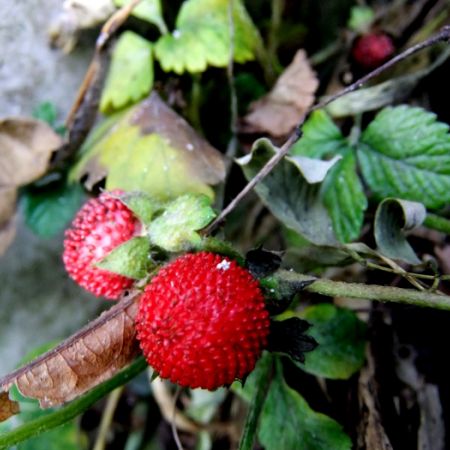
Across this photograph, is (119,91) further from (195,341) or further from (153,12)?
(195,341)

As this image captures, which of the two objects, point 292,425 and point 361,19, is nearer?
point 292,425

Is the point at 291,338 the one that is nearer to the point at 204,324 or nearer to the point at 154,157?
the point at 204,324

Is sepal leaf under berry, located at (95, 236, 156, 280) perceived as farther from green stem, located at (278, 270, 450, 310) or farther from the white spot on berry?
green stem, located at (278, 270, 450, 310)

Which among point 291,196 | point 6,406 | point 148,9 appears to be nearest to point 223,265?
point 291,196

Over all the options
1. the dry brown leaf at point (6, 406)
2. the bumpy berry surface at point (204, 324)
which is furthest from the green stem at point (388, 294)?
the dry brown leaf at point (6, 406)

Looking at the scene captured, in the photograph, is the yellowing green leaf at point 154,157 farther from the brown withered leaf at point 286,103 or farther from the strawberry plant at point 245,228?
the brown withered leaf at point 286,103

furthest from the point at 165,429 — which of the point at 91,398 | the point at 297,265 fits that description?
the point at 297,265

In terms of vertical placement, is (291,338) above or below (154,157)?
below

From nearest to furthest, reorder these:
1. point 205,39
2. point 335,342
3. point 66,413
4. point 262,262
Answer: point 262,262 → point 66,413 → point 335,342 → point 205,39

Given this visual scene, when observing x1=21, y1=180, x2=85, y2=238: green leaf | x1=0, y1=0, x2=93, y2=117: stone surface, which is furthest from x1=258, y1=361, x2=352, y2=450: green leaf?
x1=0, y1=0, x2=93, y2=117: stone surface
